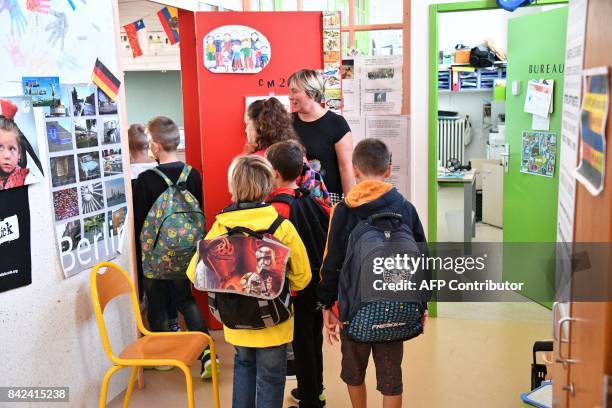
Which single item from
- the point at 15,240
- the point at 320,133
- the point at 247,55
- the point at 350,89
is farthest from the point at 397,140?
the point at 15,240

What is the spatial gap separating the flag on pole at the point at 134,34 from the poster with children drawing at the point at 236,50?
1.48 meters

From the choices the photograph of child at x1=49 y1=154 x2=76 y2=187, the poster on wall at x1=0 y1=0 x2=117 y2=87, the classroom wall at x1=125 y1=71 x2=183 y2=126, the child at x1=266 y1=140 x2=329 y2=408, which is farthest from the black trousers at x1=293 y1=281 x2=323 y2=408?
the classroom wall at x1=125 y1=71 x2=183 y2=126

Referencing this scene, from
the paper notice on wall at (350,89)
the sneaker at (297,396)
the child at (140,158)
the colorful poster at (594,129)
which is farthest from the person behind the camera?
the paper notice on wall at (350,89)

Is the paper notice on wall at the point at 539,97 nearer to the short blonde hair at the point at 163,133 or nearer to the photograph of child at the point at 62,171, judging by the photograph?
the short blonde hair at the point at 163,133

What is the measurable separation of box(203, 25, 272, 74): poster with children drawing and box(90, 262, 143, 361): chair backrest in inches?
55.2

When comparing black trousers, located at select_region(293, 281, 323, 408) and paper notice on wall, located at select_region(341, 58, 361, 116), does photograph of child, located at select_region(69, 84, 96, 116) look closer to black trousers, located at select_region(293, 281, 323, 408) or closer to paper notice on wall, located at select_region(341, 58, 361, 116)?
black trousers, located at select_region(293, 281, 323, 408)

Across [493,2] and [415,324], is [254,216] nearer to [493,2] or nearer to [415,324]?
[415,324]

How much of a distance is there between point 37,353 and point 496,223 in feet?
17.9

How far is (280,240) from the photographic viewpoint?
234 cm

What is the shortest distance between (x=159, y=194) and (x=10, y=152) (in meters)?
1.01

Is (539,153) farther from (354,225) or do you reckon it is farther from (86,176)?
(86,176)

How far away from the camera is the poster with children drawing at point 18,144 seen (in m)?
Result: 2.25

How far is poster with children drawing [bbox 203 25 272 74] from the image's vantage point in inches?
142

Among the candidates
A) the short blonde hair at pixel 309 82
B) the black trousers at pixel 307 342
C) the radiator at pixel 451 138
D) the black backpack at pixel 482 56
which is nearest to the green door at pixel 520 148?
the short blonde hair at pixel 309 82
